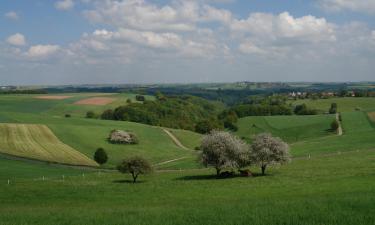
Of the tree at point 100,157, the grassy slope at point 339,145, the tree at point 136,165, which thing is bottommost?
the tree at point 100,157

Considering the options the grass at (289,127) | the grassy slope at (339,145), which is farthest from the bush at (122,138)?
the grassy slope at (339,145)

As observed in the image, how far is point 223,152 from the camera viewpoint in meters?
58.9

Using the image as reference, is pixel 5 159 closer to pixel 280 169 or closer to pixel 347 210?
pixel 280 169

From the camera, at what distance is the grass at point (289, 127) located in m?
122

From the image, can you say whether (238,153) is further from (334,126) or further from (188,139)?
(334,126)

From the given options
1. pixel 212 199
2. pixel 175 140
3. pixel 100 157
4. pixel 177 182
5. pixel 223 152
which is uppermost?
pixel 223 152

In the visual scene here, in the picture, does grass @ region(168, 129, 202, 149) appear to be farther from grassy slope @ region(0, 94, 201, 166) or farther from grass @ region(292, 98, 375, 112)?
grass @ region(292, 98, 375, 112)

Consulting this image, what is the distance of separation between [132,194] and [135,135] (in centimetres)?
6201

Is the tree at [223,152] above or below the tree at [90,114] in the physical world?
above

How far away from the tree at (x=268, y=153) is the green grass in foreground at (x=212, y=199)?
1.75 meters

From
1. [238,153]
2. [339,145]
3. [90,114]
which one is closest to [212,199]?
[238,153]

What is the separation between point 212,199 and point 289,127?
9561 centimetres

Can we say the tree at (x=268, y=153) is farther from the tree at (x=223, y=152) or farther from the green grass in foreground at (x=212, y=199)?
the green grass in foreground at (x=212, y=199)

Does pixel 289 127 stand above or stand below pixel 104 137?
below
